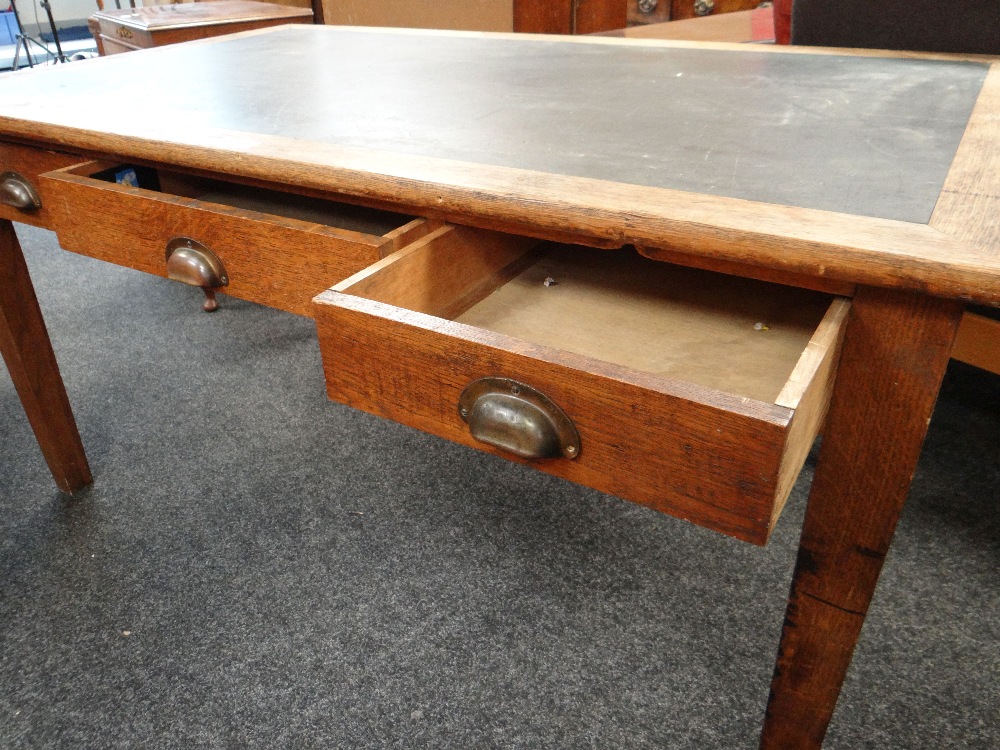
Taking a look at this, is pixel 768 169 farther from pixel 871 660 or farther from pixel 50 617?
pixel 50 617

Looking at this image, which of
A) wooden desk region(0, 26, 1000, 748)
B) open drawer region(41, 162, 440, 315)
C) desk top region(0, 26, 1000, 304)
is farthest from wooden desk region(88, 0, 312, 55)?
open drawer region(41, 162, 440, 315)

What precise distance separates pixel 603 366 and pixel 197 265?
1.49ft

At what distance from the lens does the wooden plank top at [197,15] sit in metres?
2.13

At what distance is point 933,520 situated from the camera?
1166 millimetres

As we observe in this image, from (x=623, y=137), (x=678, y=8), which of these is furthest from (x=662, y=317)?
(x=678, y=8)

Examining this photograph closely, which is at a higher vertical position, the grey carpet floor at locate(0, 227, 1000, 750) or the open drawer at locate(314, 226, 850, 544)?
the open drawer at locate(314, 226, 850, 544)

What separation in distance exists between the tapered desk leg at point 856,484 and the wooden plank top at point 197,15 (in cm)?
215

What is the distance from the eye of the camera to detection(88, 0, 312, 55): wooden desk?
211 centimetres

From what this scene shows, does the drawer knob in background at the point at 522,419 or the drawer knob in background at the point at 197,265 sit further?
the drawer knob in background at the point at 197,265

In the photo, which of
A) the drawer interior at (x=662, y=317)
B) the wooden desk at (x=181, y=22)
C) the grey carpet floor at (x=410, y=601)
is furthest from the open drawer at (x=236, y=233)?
the wooden desk at (x=181, y=22)

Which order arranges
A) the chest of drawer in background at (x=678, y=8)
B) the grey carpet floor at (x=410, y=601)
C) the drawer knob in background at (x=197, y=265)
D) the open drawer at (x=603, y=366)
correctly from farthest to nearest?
the chest of drawer in background at (x=678, y=8)
the grey carpet floor at (x=410, y=601)
the drawer knob in background at (x=197, y=265)
the open drawer at (x=603, y=366)

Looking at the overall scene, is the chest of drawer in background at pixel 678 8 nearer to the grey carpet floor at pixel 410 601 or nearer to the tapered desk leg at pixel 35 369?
the grey carpet floor at pixel 410 601

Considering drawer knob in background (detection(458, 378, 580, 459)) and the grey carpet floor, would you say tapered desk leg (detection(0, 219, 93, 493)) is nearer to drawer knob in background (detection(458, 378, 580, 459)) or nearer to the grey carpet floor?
the grey carpet floor

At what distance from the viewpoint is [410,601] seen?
104cm
